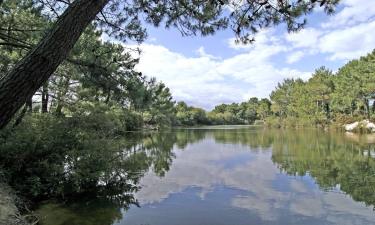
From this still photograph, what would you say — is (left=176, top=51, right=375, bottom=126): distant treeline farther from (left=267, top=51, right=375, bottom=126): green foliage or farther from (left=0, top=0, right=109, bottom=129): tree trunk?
(left=0, top=0, right=109, bottom=129): tree trunk

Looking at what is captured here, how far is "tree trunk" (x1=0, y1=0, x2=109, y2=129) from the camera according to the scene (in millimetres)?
2307

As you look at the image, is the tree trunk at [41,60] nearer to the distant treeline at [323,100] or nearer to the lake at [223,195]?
the lake at [223,195]

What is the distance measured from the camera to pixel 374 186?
8.23 metres

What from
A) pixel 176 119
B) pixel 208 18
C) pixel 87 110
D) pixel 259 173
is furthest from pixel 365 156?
pixel 176 119

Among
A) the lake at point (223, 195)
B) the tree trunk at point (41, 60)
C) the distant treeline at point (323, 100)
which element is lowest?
the lake at point (223, 195)

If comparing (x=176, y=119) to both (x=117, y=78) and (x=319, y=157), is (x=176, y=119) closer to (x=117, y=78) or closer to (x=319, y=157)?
(x=319, y=157)

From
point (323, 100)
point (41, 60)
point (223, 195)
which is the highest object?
point (323, 100)

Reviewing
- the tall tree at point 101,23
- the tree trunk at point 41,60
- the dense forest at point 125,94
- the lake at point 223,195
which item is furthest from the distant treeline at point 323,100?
the tree trunk at point 41,60

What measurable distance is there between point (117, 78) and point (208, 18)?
5.42ft

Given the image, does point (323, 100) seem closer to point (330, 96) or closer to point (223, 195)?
point (330, 96)

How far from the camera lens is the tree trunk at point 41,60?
7.57 feet

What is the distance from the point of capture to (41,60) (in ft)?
7.87

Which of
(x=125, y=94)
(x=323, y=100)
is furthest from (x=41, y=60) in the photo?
(x=323, y=100)

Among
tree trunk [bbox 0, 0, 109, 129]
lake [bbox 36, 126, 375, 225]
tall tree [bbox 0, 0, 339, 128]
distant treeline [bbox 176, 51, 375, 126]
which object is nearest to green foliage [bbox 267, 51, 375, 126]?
distant treeline [bbox 176, 51, 375, 126]
